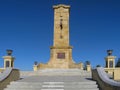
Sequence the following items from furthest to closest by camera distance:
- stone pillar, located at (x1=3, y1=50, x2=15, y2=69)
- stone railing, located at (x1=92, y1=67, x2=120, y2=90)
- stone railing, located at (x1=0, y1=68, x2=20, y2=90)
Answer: stone pillar, located at (x1=3, y1=50, x2=15, y2=69)
stone railing, located at (x1=0, y1=68, x2=20, y2=90)
stone railing, located at (x1=92, y1=67, x2=120, y2=90)

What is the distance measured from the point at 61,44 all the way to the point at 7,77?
850 inches

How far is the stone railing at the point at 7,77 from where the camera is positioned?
13.4 m

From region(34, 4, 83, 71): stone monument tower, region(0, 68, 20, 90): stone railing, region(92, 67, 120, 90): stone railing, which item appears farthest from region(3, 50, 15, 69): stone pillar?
region(92, 67, 120, 90): stone railing

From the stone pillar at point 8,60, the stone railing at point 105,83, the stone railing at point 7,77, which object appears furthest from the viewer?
the stone pillar at point 8,60

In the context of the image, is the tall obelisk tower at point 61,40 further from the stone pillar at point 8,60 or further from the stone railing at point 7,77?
the stone railing at point 7,77

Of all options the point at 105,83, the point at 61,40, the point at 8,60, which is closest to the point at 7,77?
the point at 105,83

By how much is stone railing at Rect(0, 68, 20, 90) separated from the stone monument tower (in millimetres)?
18139

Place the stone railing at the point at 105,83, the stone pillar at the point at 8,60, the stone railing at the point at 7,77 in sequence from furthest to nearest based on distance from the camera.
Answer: the stone pillar at the point at 8,60, the stone railing at the point at 7,77, the stone railing at the point at 105,83

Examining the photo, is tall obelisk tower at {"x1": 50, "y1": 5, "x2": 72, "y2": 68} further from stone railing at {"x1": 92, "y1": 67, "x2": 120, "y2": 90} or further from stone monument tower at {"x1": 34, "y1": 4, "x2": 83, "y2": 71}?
stone railing at {"x1": 92, "y1": 67, "x2": 120, "y2": 90}

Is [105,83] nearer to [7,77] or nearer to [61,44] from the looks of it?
[7,77]

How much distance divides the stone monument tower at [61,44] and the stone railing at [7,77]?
18.1 meters

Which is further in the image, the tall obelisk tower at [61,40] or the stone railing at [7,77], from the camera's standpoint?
the tall obelisk tower at [61,40]

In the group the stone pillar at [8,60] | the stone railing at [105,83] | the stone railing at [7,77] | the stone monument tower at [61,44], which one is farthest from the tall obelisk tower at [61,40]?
the stone railing at [105,83]

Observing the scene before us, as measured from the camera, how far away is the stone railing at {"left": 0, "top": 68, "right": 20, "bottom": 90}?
13426 mm
